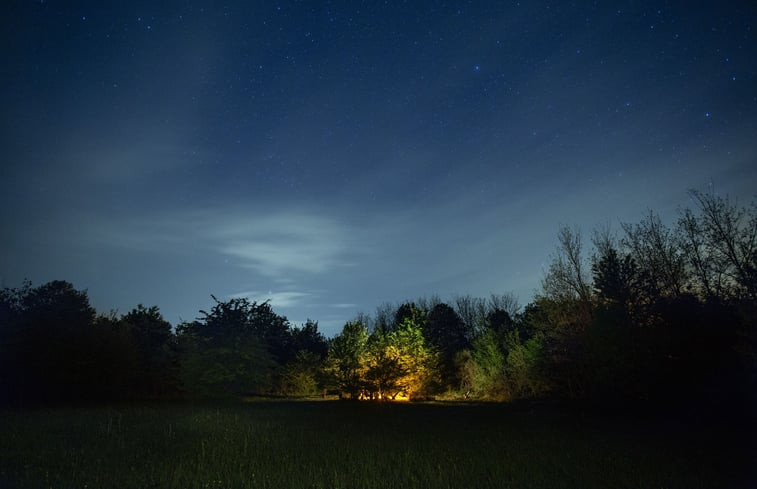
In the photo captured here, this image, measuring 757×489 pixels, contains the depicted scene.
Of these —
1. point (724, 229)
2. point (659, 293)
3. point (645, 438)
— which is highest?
point (724, 229)

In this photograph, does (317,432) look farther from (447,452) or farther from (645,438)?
(645,438)

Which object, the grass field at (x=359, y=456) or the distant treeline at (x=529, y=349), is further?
the distant treeline at (x=529, y=349)

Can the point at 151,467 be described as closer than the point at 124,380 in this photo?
Yes

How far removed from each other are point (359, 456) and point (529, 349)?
2907 cm

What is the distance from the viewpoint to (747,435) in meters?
12.0

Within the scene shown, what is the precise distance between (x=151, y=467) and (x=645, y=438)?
13.4 metres

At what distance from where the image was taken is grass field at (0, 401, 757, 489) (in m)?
6.58

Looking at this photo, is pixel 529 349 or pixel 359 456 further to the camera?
pixel 529 349

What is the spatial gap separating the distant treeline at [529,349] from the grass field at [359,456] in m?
3.90

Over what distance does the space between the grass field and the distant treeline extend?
12.8ft

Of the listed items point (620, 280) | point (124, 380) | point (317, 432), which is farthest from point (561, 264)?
point (124, 380)

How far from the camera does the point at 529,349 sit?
33906mm

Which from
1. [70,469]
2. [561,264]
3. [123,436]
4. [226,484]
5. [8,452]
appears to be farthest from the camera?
[561,264]

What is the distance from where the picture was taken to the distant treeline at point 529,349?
16.7m
